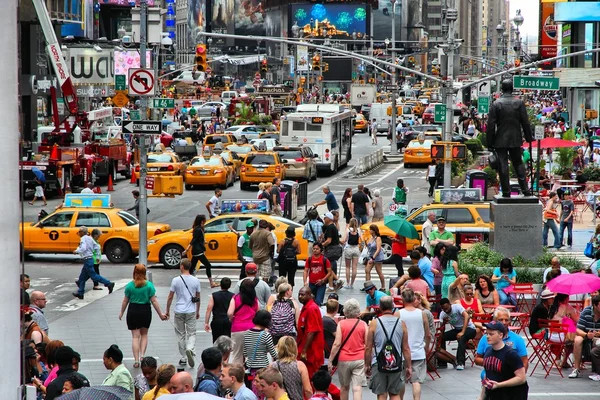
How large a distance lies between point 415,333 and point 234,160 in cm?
3524

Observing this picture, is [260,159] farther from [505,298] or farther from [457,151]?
[505,298]

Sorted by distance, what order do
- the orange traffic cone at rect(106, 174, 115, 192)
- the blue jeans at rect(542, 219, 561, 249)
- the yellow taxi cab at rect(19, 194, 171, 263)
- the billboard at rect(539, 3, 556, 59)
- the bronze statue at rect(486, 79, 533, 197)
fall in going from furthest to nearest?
the billboard at rect(539, 3, 556, 59)
the orange traffic cone at rect(106, 174, 115, 192)
the blue jeans at rect(542, 219, 561, 249)
the yellow taxi cab at rect(19, 194, 171, 263)
the bronze statue at rect(486, 79, 533, 197)

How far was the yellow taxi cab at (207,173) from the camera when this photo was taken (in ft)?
143

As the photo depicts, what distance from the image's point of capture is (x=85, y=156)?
42.4 metres

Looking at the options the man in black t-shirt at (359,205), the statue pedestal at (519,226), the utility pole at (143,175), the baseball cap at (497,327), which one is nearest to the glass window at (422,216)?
the man in black t-shirt at (359,205)

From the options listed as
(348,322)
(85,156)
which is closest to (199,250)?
(348,322)

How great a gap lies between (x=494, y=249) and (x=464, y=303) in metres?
5.50

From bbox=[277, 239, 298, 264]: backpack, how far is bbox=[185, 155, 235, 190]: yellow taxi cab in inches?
883

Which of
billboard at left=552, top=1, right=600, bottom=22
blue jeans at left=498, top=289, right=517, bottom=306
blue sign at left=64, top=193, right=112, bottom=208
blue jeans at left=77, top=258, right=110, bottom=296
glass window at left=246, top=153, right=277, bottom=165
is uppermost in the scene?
billboard at left=552, top=1, right=600, bottom=22

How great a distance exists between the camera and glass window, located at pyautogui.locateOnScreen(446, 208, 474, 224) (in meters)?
26.6

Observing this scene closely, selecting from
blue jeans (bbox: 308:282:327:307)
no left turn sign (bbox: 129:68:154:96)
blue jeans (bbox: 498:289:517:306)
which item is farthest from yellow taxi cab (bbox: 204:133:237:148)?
blue jeans (bbox: 498:289:517:306)

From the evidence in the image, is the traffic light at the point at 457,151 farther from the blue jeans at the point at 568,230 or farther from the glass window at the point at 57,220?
the glass window at the point at 57,220

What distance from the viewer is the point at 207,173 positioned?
43.9 metres

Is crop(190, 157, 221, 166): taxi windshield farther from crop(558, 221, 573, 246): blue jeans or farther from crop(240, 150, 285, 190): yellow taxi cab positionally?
crop(558, 221, 573, 246): blue jeans
